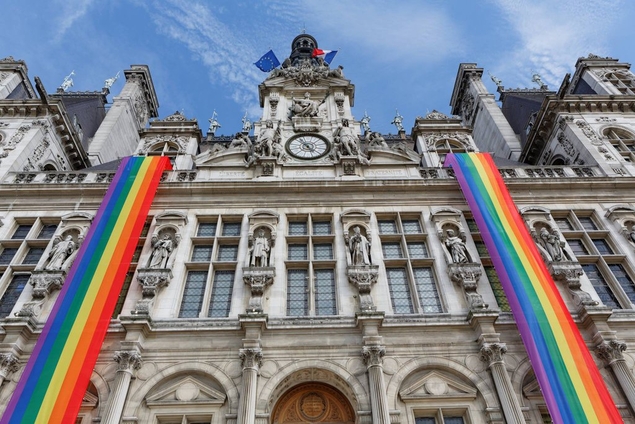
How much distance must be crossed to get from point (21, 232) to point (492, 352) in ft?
53.6

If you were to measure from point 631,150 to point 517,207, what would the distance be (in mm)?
8088

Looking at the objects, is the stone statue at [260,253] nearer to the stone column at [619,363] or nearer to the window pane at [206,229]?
the window pane at [206,229]

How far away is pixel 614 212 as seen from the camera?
16.8 m

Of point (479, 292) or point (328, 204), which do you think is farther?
point (328, 204)

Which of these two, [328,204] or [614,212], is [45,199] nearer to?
[328,204]

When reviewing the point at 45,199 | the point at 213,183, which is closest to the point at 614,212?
the point at 213,183

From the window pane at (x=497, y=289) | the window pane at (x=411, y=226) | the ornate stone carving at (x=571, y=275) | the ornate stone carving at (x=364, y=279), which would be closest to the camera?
the ornate stone carving at (x=364, y=279)

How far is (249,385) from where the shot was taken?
11.4 metres

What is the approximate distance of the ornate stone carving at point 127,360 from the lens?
1188cm

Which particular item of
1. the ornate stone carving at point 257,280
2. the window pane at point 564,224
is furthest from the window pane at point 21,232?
the window pane at point 564,224

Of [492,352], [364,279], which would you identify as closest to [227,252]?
[364,279]

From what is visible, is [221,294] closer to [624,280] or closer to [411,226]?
[411,226]

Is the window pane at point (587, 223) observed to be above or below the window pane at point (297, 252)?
above

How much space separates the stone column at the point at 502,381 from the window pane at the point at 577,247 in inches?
232
